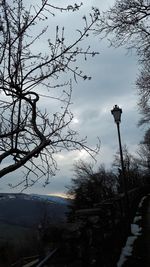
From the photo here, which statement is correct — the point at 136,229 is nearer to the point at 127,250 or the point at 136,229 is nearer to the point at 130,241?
the point at 130,241

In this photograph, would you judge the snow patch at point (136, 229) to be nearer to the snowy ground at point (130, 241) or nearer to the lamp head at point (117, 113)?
the snowy ground at point (130, 241)

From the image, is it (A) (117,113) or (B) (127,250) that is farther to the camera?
(A) (117,113)

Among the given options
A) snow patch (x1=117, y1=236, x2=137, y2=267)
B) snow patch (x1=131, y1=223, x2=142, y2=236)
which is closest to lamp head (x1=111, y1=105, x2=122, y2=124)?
snow patch (x1=131, y1=223, x2=142, y2=236)

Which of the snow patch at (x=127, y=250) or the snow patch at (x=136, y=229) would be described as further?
the snow patch at (x=136, y=229)

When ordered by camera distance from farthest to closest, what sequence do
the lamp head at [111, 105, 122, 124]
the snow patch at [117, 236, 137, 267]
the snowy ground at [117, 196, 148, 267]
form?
the lamp head at [111, 105, 122, 124], the snowy ground at [117, 196, 148, 267], the snow patch at [117, 236, 137, 267]

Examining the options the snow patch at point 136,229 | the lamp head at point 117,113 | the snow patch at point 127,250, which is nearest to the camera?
the snow patch at point 127,250

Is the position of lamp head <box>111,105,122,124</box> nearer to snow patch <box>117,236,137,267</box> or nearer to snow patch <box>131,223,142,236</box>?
snow patch <box>131,223,142,236</box>

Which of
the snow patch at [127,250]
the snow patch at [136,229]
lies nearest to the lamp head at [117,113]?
the snow patch at [136,229]

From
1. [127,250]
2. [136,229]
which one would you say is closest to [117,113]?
[136,229]

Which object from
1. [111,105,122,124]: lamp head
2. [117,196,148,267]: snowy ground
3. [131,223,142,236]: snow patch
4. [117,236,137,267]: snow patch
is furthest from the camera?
[111,105,122,124]: lamp head

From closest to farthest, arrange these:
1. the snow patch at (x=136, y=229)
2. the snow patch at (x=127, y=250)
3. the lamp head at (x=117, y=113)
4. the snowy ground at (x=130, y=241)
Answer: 1. the snow patch at (x=127, y=250)
2. the snowy ground at (x=130, y=241)
3. the snow patch at (x=136, y=229)
4. the lamp head at (x=117, y=113)

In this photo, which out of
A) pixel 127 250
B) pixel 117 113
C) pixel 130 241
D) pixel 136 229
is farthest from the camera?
pixel 117 113

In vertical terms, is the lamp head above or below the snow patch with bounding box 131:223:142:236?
above

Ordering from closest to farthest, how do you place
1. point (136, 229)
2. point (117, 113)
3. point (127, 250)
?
point (127, 250) < point (136, 229) < point (117, 113)
